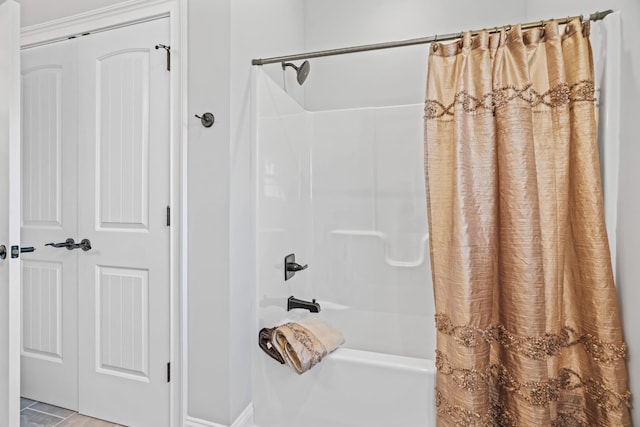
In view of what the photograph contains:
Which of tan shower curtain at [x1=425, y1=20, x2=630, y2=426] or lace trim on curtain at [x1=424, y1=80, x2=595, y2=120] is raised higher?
lace trim on curtain at [x1=424, y1=80, x2=595, y2=120]

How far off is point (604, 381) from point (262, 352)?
54.2 inches

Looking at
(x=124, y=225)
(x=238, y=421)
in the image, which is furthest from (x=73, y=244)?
(x=238, y=421)

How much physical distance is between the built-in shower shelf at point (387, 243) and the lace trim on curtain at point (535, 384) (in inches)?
35.0

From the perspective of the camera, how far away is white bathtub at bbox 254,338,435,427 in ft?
4.98

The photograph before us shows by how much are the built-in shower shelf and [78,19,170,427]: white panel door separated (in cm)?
114

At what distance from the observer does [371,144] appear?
2.40 metres

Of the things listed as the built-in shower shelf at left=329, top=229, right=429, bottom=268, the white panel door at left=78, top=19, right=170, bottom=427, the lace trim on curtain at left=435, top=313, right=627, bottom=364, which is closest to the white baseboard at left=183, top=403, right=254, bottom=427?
the white panel door at left=78, top=19, right=170, bottom=427

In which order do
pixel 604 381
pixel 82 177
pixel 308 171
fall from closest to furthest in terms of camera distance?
pixel 604 381 → pixel 82 177 → pixel 308 171

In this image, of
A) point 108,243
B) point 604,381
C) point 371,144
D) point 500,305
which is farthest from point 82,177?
point 604,381

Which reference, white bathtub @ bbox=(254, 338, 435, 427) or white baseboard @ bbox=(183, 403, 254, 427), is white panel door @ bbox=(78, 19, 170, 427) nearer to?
white baseboard @ bbox=(183, 403, 254, 427)

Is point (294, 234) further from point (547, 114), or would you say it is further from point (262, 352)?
point (547, 114)

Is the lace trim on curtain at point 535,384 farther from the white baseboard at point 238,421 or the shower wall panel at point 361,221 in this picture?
the white baseboard at point 238,421

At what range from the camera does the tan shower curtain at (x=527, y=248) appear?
1322 mm

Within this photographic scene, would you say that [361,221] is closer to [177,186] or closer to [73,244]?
[177,186]
